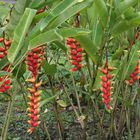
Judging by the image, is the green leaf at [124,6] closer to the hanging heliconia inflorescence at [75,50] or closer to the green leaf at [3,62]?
the hanging heliconia inflorescence at [75,50]

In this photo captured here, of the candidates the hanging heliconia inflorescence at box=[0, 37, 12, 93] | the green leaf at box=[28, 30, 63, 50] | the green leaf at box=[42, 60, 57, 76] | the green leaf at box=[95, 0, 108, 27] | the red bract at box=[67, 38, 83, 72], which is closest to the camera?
the green leaf at box=[28, 30, 63, 50]

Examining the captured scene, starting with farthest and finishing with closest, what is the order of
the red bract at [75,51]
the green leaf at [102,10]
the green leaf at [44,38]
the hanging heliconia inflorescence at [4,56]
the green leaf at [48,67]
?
the green leaf at [48,67] → the red bract at [75,51] → the green leaf at [102,10] → the hanging heliconia inflorescence at [4,56] → the green leaf at [44,38]

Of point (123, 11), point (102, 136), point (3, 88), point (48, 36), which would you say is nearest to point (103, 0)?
point (123, 11)

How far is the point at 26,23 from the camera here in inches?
41.8

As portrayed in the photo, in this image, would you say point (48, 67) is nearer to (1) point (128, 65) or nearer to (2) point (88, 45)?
(2) point (88, 45)

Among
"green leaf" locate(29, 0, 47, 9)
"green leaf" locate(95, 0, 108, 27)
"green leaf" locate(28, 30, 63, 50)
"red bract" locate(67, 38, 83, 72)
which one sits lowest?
"red bract" locate(67, 38, 83, 72)

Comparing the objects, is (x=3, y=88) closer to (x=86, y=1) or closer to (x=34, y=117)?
(x=34, y=117)

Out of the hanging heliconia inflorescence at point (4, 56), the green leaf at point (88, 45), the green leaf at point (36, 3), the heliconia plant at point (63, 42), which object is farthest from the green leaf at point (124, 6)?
the hanging heliconia inflorescence at point (4, 56)

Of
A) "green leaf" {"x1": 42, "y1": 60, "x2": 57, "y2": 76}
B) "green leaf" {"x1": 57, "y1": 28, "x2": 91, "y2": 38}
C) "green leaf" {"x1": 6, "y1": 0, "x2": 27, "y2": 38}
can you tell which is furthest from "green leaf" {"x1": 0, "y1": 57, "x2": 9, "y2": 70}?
"green leaf" {"x1": 42, "y1": 60, "x2": 57, "y2": 76}

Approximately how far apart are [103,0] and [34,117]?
0.51 meters

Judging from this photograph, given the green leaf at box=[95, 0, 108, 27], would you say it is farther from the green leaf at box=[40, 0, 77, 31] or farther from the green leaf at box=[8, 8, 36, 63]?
the green leaf at box=[8, 8, 36, 63]

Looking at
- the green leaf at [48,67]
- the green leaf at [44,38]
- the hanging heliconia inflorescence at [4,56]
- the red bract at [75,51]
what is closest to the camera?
the green leaf at [44,38]

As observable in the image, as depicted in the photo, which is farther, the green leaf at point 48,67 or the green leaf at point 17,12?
the green leaf at point 48,67

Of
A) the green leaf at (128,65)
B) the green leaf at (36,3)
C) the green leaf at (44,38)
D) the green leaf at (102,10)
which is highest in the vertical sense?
the green leaf at (36,3)
